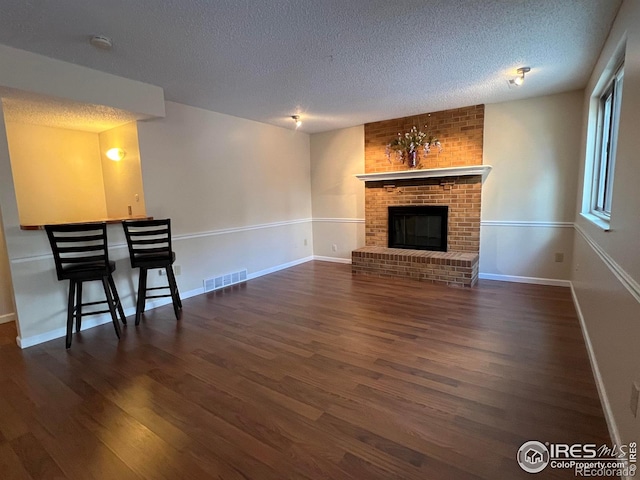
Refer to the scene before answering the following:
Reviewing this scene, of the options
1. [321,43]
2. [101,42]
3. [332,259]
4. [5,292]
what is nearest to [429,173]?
A: [332,259]

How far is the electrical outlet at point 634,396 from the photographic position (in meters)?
1.28

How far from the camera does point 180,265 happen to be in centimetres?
410

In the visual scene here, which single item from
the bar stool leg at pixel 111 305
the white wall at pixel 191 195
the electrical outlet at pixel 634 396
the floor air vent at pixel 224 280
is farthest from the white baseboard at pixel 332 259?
the electrical outlet at pixel 634 396

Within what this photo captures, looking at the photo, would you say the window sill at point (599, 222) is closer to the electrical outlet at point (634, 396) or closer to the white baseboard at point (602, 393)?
the white baseboard at point (602, 393)

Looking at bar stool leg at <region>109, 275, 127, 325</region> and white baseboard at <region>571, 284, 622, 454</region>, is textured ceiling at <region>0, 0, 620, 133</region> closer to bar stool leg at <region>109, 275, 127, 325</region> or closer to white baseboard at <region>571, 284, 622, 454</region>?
bar stool leg at <region>109, 275, 127, 325</region>

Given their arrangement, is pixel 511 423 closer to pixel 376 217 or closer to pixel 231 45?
pixel 231 45

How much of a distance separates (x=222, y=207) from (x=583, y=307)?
14.1 ft

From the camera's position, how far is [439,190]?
4852mm

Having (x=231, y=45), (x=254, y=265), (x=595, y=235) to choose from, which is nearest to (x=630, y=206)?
(x=595, y=235)

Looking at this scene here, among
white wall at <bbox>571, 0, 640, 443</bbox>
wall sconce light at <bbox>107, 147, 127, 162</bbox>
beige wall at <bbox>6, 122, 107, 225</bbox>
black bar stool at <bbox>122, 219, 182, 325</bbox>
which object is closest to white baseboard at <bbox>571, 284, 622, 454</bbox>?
white wall at <bbox>571, 0, 640, 443</bbox>

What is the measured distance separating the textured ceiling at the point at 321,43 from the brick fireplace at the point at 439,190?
89 cm

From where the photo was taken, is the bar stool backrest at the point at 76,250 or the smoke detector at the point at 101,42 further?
the bar stool backrest at the point at 76,250

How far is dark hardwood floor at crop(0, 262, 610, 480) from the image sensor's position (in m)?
1.55

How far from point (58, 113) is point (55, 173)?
1.03 metres
